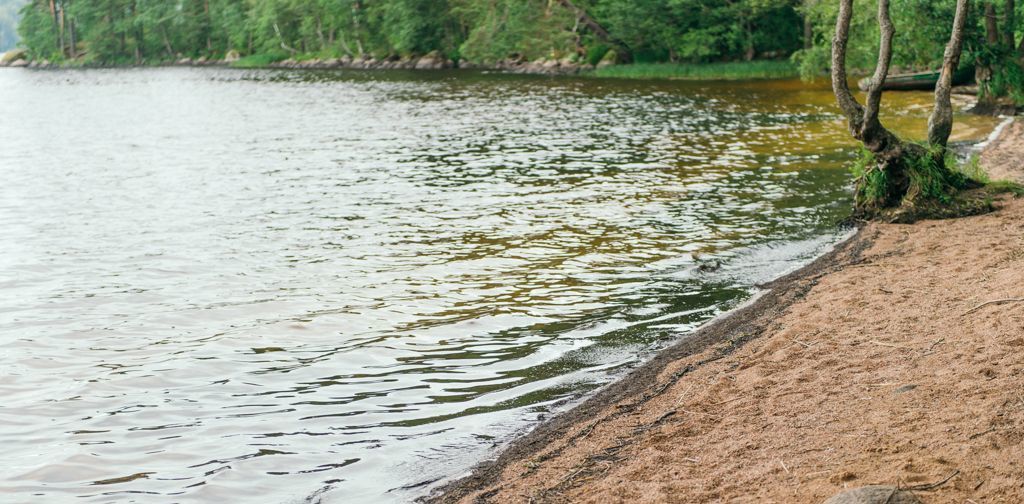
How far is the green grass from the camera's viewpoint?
52188mm

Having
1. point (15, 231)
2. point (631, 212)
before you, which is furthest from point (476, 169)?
point (15, 231)

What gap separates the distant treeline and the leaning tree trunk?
48.7 feet

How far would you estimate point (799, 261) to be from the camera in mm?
13625

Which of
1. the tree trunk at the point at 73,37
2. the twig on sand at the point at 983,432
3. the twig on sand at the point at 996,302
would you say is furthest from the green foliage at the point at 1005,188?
the tree trunk at the point at 73,37

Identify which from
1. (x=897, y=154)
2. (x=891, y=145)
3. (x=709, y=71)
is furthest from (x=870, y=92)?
(x=709, y=71)

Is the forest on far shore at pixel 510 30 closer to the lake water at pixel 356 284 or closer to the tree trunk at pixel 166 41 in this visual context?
the tree trunk at pixel 166 41

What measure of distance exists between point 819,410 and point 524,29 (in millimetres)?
64371

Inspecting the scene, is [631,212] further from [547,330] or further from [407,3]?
[407,3]

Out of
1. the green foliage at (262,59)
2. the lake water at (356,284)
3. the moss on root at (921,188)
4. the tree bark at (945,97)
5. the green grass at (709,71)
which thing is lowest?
the lake water at (356,284)

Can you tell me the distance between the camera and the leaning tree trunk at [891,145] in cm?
1448

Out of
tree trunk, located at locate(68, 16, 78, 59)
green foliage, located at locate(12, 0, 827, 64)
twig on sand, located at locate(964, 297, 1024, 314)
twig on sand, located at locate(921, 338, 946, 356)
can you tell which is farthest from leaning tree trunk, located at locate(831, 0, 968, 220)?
tree trunk, located at locate(68, 16, 78, 59)

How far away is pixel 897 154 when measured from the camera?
14750 millimetres

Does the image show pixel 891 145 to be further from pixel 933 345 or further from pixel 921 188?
pixel 933 345

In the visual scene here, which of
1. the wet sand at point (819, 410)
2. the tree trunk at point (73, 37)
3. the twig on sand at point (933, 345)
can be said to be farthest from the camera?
the tree trunk at point (73, 37)
